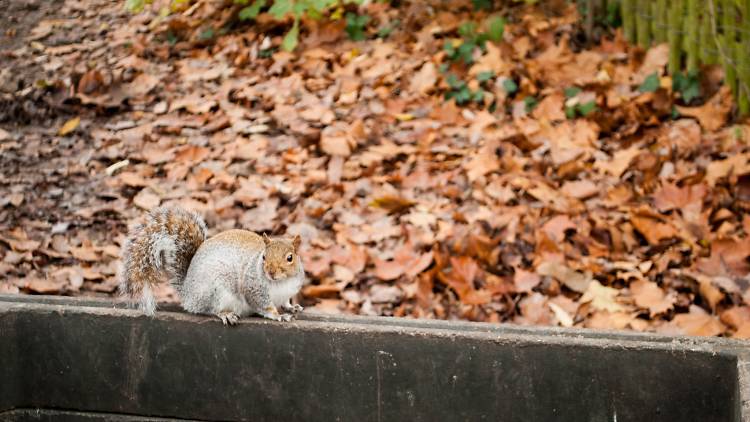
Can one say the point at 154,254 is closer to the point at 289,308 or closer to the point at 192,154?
the point at 289,308

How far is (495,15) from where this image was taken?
5.92 meters

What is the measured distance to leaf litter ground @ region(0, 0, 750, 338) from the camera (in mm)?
3617

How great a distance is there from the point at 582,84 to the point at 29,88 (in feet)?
12.3

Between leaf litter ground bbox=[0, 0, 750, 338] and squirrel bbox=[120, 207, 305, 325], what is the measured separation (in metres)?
0.95

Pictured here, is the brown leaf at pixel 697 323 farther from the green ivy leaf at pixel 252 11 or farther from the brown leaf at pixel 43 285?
the green ivy leaf at pixel 252 11

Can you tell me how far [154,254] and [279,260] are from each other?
16.8 inches

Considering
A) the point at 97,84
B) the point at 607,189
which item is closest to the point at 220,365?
the point at 607,189

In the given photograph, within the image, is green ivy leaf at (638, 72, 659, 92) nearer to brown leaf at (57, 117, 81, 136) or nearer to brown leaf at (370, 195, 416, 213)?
brown leaf at (370, 195, 416, 213)

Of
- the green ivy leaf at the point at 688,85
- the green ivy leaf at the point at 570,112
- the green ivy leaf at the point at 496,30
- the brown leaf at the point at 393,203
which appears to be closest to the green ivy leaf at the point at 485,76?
the green ivy leaf at the point at 496,30

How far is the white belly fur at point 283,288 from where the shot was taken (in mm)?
2662

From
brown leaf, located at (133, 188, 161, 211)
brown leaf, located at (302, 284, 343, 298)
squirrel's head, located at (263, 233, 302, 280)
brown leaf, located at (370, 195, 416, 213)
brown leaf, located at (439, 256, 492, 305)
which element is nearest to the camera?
squirrel's head, located at (263, 233, 302, 280)

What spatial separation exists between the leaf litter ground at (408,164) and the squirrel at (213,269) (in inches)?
37.4

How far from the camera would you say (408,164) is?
4.69 meters

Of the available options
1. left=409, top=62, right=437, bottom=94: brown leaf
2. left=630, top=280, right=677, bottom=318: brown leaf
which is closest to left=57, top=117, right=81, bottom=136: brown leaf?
left=409, top=62, right=437, bottom=94: brown leaf
